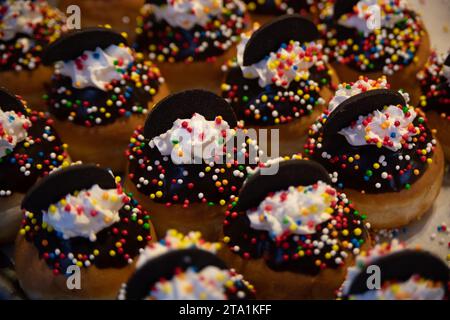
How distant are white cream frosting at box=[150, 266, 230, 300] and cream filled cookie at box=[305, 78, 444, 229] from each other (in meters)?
0.89

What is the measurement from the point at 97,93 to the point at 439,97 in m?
1.53

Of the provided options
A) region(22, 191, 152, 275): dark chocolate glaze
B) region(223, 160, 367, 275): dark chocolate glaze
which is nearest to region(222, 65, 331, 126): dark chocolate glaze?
region(223, 160, 367, 275): dark chocolate glaze

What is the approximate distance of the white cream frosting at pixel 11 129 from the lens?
270 cm

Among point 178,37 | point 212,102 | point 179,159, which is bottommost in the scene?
point 179,159

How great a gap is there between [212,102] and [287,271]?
753 millimetres

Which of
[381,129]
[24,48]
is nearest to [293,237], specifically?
[381,129]

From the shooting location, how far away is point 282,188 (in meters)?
2.36

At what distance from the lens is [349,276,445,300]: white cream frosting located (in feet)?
6.59

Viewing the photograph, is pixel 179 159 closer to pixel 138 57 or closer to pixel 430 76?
pixel 138 57

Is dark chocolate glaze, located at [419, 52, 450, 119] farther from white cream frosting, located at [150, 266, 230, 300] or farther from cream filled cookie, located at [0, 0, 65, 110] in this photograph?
cream filled cookie, located at [0, 0, 65, 110]

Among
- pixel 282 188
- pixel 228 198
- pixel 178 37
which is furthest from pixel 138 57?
pixel 282 188

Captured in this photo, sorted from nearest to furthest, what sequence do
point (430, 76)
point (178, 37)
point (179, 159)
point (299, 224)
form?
point (299, 224) → point (179, 159) → point (430, 76) → point (178, 37)

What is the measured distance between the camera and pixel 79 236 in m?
2.41

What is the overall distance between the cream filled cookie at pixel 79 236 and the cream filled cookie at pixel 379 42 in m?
1.36
